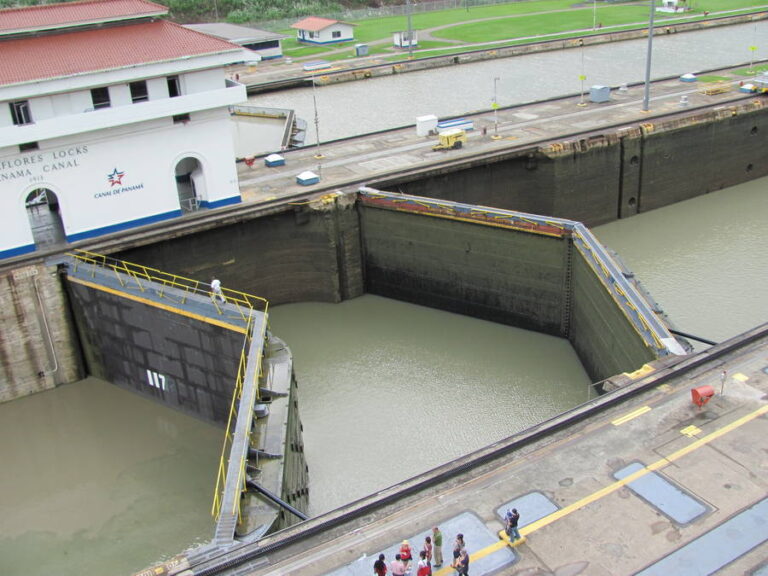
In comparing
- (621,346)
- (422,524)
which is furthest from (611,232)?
(422,524)

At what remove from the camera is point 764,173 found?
1833 inches

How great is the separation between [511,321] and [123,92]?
56.3 feet

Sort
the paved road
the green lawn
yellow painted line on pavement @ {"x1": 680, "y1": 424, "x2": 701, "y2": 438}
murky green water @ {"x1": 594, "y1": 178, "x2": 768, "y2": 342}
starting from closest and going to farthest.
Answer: yellow painted line on pavement @ {"x1": 680, "y1": 424, "x2": 701, "y2": 438} < murky green water @ {"x1": 594, "y1": 178, "x2": 768, "y2": 342} < the paved road < the green lawn

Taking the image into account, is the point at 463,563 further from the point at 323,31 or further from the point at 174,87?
the point at 323,31

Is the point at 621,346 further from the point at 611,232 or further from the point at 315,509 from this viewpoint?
the point at 611,232

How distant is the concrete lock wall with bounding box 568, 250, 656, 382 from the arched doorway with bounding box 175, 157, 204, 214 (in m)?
15.0

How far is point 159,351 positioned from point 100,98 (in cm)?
958

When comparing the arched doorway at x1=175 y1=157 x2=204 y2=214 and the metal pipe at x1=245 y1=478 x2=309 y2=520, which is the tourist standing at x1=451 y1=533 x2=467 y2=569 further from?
the arched doorway at x1=175 y1=157 x2=204 y2=214

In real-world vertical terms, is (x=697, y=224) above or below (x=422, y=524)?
below

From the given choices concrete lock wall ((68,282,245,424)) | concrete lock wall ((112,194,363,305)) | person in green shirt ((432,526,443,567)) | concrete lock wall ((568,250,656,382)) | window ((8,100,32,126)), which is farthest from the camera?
concrete lock wall ((112,194,363,305))

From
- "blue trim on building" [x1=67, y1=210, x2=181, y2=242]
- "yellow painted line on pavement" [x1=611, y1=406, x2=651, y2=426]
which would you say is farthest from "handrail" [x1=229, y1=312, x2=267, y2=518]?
"blue trim on building" [x1=67, y1=210, x2=181, y2=242]

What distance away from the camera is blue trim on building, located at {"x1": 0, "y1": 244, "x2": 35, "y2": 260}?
29.4 m

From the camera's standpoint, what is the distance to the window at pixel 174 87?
102ft

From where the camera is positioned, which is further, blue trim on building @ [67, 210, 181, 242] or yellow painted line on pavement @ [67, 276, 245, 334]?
blue trim on building @ [67, 210, 181, 242]
